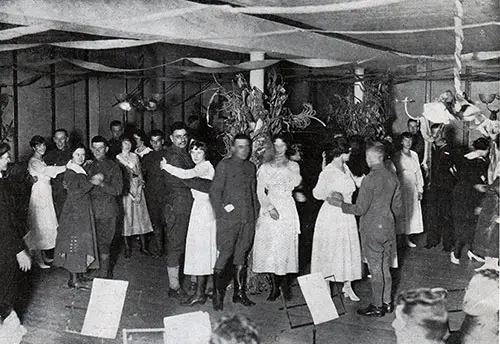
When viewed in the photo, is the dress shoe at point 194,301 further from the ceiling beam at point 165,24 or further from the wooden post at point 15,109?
the wooden post at point 15,109

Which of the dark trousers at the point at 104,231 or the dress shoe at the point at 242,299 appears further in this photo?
the dark trousers at the point at 104,231

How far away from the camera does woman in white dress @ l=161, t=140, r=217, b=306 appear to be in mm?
6617

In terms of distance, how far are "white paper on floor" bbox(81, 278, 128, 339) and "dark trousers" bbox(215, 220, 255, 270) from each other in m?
2.34

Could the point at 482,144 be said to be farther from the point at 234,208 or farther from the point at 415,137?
the point at 234,208

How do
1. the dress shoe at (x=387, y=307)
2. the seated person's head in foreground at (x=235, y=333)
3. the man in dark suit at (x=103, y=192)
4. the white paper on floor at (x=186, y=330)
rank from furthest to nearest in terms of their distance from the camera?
1. the man in dark suit at (x=103, y=192)
2. the dress shoe at (x=387, y=307)
3. the white paper on floor at (x=186, y=330)
4. the seated person's head in foreground at (x=235, y=333)

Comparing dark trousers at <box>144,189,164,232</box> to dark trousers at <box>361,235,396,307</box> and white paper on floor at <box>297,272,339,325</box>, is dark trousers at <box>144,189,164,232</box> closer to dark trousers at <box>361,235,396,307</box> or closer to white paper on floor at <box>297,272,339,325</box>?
dark trousers at <box>361,235,396,307</box>

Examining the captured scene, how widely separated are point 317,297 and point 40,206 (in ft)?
15.7

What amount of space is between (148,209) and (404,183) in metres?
3.80

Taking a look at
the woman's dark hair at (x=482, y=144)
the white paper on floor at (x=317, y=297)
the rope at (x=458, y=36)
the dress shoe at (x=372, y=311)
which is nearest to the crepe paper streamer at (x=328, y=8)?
the rope at (x=458, y=36)

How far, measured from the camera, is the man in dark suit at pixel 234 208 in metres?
6.30

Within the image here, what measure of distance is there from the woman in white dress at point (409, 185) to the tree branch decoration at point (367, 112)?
4.00 feet

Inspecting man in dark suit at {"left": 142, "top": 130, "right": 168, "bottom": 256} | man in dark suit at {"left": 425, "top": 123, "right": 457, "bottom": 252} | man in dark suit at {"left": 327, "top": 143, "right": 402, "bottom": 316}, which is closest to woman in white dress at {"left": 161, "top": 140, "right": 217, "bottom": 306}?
man in dark suit at {"left": 327, "top": 143, "right": 402, "bottom": 316}

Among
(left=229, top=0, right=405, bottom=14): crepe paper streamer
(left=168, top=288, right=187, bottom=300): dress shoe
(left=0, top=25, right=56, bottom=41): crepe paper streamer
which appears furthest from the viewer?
(left=168, top=288, right=187, bottom=300): dress shoe

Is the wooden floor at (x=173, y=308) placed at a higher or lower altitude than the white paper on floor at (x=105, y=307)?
lower
